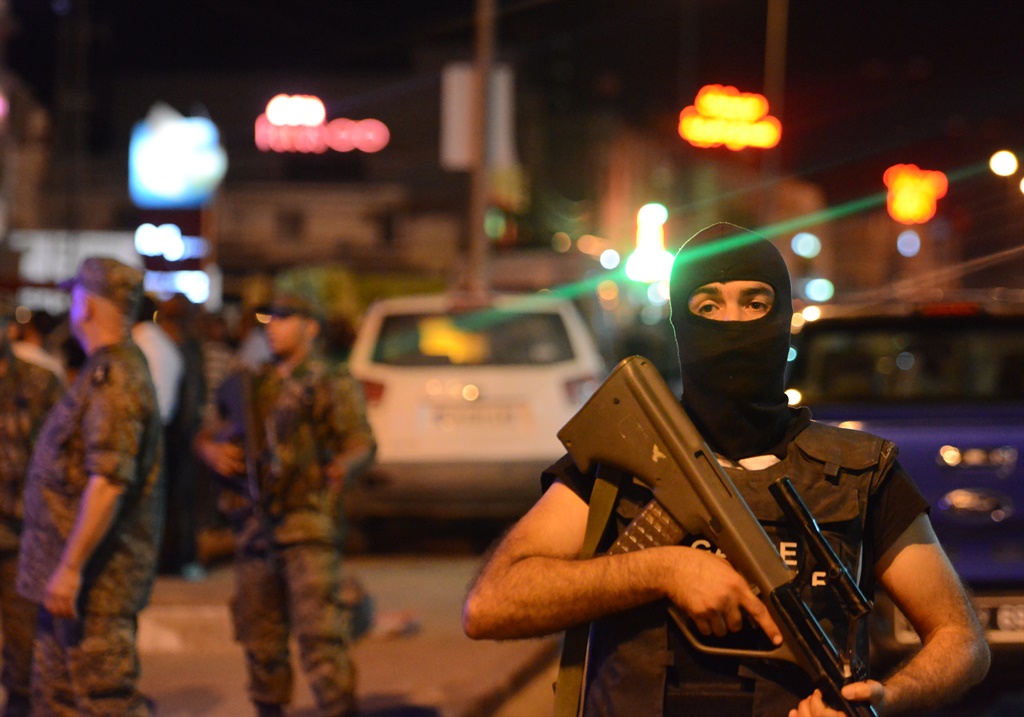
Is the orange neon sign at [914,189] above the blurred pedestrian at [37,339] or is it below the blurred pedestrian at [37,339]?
above

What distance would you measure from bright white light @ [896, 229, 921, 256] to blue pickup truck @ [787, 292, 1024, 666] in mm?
5939

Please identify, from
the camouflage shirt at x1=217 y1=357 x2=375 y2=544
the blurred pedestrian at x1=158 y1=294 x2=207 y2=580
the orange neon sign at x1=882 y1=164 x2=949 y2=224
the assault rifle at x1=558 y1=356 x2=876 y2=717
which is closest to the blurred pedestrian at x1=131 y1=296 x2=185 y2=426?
the blurred pedestrian at x1=158 y1=294 x2=207 y2=580

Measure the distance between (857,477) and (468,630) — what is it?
0.74 meters

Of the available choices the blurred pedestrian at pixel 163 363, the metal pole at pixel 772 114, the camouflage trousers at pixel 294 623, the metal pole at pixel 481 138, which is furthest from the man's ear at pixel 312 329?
the metal pole at pixel 772 114

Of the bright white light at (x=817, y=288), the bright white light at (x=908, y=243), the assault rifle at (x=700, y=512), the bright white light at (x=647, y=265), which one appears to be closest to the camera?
the assault rifle at (x=700, y=512)

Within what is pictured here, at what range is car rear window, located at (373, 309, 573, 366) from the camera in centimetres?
1041

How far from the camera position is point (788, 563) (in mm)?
2443

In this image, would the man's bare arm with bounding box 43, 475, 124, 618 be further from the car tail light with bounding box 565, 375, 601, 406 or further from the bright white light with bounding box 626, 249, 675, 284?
the bright white light with bounding box 626, 249, 675, 284

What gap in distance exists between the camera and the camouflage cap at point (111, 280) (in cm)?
466

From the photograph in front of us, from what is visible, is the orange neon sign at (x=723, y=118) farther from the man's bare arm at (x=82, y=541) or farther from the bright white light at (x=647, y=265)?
the man's bare arm at (x=82, y=541)

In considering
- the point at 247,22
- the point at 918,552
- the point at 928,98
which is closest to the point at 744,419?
the point at 918,552

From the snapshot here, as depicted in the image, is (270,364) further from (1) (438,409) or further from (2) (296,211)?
(2) (296,211)

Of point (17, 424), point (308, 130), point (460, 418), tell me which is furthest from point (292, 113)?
point (17, 424)

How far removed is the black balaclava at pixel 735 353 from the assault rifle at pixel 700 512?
11cm
